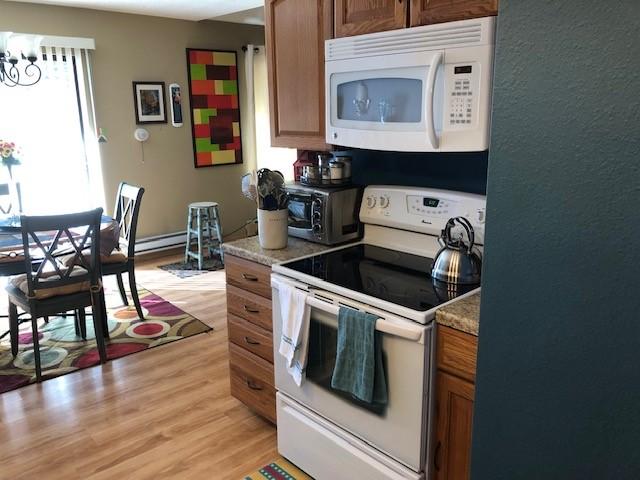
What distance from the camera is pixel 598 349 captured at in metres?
0.86

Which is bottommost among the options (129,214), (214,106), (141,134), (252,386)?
(252,386)

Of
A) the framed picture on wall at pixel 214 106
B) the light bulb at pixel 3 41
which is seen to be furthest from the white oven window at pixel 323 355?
the framed picture on wall at pixel 214 106

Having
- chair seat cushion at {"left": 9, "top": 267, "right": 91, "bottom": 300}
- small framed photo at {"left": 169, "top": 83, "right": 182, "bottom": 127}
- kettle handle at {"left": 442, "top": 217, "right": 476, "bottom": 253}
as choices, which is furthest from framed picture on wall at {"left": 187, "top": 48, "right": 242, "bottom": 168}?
kettle handle at {"left": 442, "top": 217, "right": 476, "bottom": 253}

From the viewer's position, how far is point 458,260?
6.13 ft

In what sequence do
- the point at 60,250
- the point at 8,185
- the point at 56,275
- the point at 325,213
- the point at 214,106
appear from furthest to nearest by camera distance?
the point at 214,106
the point at 8,185
the point at 60,250
the point at 56,275
the point at 325,213

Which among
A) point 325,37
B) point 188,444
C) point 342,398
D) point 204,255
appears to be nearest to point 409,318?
point 342,398

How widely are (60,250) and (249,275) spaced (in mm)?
1562

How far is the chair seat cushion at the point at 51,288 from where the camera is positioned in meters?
2.99

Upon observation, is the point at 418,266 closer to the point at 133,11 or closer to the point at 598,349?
the point at 598,349

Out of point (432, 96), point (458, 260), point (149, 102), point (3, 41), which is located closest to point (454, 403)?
point (458, 260)

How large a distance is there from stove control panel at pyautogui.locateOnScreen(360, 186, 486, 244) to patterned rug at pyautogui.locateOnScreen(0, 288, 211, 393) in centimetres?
188

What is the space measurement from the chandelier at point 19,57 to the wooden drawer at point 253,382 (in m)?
2.59

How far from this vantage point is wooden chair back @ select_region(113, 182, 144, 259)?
371 cm

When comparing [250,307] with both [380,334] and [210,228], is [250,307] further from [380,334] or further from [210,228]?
[210,228]
